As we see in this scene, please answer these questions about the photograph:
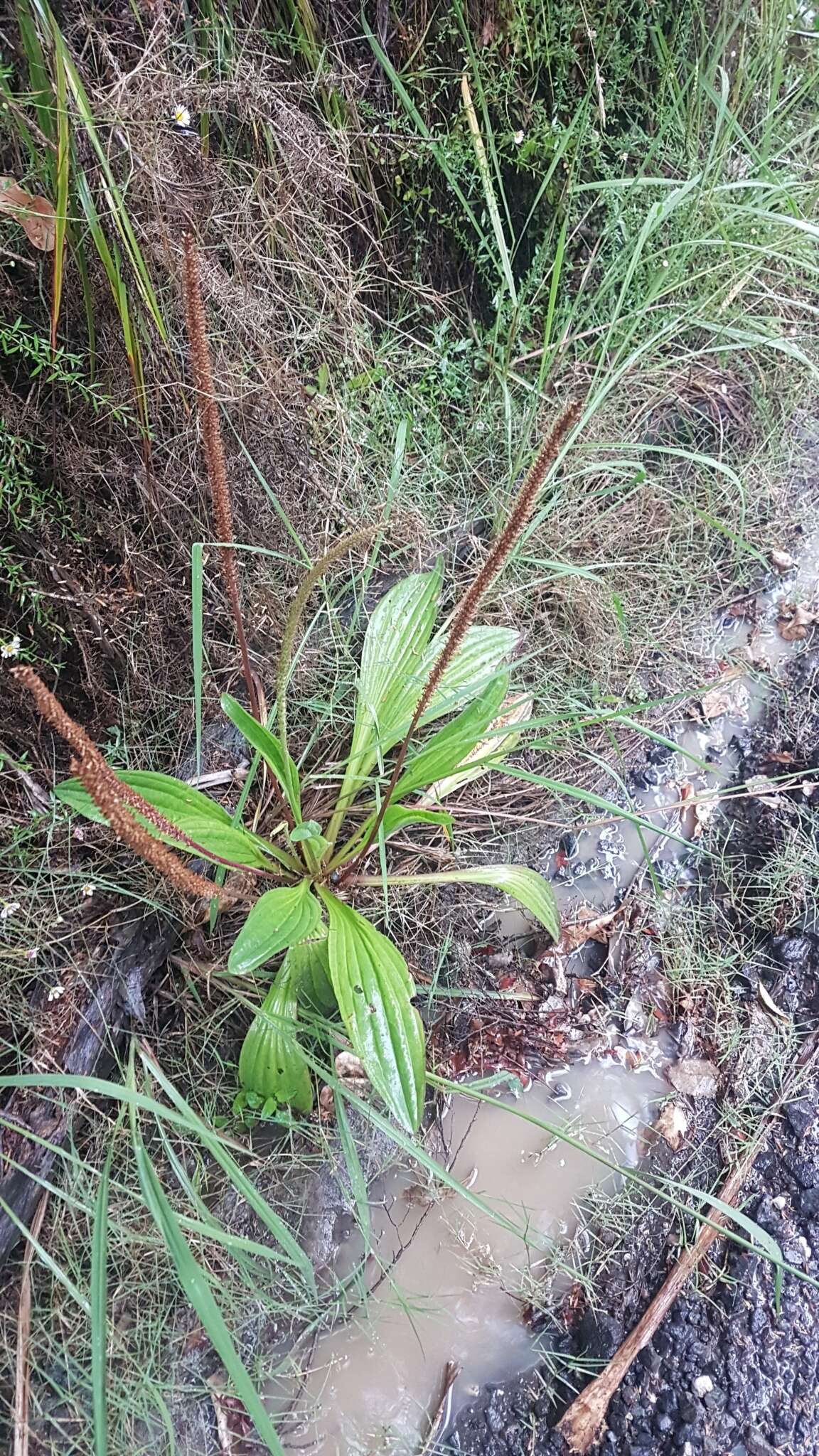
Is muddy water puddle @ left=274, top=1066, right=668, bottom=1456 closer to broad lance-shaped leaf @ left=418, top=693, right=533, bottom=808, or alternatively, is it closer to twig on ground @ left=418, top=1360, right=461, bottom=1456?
twig on ground @ left=418, top=1360, right=461, bottom=1456

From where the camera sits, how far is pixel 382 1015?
3.92 feet

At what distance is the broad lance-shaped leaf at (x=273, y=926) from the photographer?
3.63 ft

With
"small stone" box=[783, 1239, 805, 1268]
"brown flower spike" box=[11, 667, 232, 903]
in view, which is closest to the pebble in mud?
"small stone" box=[783, 1239, 805, 1268]

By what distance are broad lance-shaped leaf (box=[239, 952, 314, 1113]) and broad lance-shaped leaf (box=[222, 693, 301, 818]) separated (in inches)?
10.7

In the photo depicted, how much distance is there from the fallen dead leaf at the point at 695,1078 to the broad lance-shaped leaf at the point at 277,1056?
0.73 m

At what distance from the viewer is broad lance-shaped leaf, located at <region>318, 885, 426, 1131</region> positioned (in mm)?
1156

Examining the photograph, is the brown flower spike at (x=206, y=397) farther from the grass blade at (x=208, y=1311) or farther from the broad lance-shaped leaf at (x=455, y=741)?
the grass blade at (x=208, y=1311)

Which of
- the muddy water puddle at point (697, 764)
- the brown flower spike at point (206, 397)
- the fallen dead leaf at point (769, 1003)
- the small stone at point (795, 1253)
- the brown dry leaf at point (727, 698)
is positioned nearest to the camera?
the brown flower spike at point (206, 397)

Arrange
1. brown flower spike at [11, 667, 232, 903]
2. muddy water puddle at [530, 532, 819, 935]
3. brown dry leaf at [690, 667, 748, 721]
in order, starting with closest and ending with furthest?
brown flower spike at [11, 667, 232, 903] < muddy water puddle at [530, 532, 819, 935] < brown dry leaf at [690, 667, 748, 721]

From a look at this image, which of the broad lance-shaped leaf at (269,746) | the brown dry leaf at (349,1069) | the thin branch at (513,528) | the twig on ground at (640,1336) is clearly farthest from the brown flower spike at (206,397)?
the twig on ground at (640,1336)

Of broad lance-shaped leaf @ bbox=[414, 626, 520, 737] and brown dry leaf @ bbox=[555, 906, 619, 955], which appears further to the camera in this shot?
brown dry leaf @ bbox=[555, 906, 619, 955]

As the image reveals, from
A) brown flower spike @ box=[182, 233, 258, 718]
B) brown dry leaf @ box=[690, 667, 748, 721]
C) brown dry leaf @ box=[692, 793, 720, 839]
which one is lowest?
brown dry leaf @ box=[692, 793, 720, 839]

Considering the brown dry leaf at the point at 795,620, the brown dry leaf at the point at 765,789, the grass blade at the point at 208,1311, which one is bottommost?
the brown dry leaf at the point at 765,789

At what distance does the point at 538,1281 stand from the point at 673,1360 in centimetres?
23
